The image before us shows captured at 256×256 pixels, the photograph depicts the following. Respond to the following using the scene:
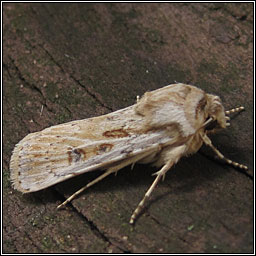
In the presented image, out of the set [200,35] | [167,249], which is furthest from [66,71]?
[167,249]

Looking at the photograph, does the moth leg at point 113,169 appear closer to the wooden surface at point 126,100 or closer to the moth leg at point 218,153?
the wooden surface at point 126,100

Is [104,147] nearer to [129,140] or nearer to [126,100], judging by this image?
[129,140]

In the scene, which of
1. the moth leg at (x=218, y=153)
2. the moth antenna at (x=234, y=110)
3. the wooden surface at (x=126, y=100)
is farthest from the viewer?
the moth antenna at (x=234, y=110)

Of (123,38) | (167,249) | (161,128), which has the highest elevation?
(123,38)

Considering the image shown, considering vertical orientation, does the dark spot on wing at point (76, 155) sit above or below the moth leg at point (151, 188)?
above

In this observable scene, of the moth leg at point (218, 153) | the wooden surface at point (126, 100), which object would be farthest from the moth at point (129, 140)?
the wooden surface at point (126, 100)

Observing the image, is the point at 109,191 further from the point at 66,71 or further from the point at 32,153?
the point at 66,71
